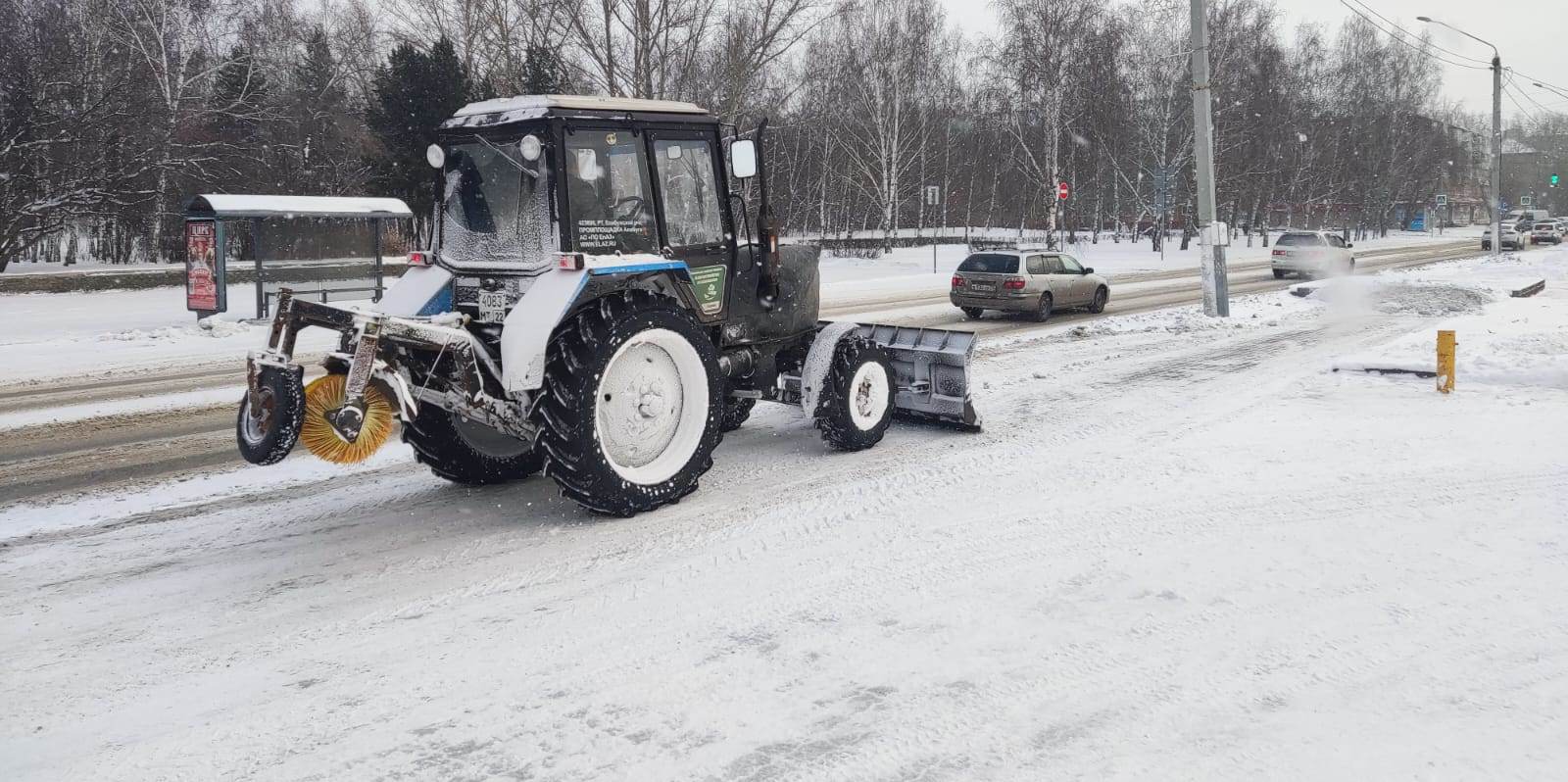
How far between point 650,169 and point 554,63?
23960 millimetres

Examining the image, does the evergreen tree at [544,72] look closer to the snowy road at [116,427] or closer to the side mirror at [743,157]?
the snowy road at [116,427]

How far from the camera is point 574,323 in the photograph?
19.0ft

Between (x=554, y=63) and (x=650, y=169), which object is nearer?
(x=650, y=169)

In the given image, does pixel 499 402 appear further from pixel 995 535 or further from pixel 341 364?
pixel 995 535

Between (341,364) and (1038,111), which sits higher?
(1038,111)

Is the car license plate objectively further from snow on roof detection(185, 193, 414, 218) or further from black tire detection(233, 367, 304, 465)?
snow on roof detection(185, 193, 414, 218)

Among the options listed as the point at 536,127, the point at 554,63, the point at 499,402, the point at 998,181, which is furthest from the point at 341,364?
the point at 998,181

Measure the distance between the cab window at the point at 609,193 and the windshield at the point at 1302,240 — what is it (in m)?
28.1

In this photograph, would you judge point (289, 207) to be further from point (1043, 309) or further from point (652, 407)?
point (652, 407)

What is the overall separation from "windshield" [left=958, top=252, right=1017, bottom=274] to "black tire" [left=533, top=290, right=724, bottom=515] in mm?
13686

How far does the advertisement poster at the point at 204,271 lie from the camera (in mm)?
18875

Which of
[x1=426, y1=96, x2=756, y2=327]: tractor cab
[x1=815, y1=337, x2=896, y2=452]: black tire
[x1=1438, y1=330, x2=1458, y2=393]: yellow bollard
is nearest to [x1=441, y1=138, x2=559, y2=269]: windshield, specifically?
[x1=426, y1=96, x2=756, y2=327]: tractor cab

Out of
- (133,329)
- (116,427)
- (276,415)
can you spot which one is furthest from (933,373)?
(133,329)

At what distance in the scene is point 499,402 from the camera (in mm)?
5789
